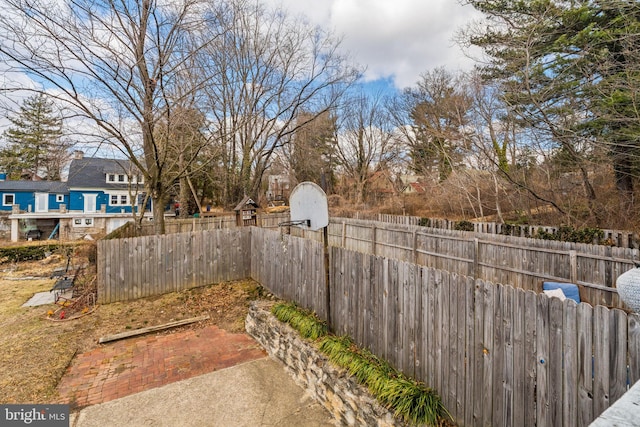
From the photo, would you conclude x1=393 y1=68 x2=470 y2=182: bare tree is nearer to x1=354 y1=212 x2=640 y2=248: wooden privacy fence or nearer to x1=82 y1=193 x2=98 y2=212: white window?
x1=354 y1=212 x2=640 y2=248: wooden privacy fence

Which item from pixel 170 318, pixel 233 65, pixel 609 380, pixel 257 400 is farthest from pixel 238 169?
pixel 609 380

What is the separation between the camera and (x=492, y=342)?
2.39 meters

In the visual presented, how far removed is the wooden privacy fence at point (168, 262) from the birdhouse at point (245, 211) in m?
4.30

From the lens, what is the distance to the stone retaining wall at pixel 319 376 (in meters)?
2.93

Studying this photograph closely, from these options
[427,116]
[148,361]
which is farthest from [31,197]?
[427,116]

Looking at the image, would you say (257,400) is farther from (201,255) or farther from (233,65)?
(233,65)

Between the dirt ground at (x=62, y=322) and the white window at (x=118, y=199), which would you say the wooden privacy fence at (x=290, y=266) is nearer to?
the dirt ground at (x=62, y=322)

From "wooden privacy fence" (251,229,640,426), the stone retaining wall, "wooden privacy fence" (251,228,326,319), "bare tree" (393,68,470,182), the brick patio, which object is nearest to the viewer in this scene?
"wooden privacy fence" (251,229,640,426)

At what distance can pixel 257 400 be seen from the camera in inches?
145

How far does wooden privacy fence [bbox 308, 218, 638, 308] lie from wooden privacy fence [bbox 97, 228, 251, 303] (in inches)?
176

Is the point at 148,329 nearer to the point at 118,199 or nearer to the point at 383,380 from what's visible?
the point at 383,380

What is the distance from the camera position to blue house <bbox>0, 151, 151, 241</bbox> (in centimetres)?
2323

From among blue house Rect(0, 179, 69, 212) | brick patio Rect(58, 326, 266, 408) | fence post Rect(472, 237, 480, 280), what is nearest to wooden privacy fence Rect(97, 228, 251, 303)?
brick patio Rect(58, 326, 266, 408)

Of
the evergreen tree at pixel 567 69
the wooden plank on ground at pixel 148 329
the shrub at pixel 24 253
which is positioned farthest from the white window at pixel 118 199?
the evergreen tree at pixel 567 69
